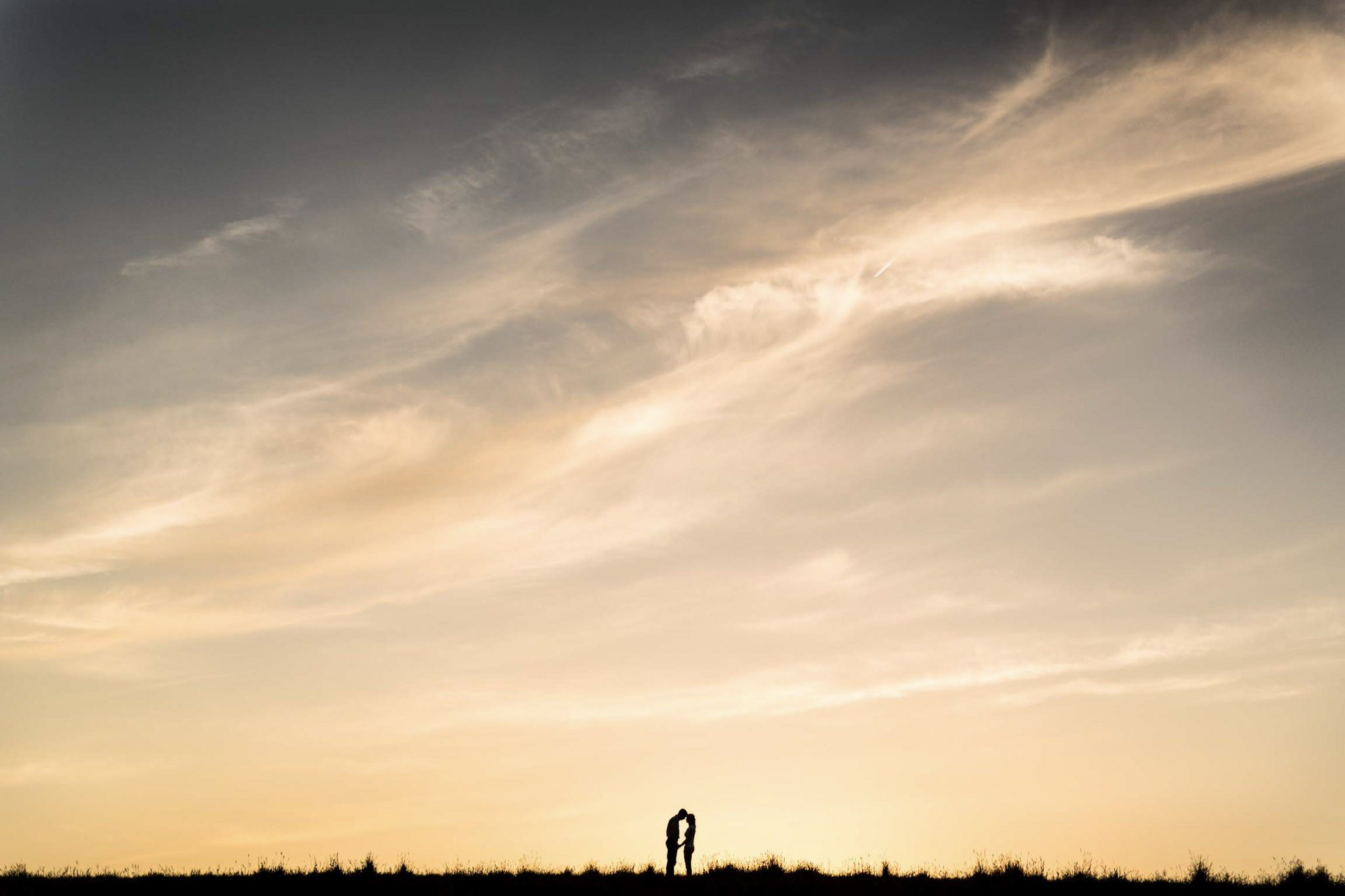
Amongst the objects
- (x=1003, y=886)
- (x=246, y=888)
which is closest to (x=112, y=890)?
(x=246, y=888)

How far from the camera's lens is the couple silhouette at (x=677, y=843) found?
28.1m

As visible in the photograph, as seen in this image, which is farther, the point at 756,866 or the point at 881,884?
the point at 756,866

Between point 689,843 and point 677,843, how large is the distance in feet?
0.96

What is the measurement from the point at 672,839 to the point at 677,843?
15 cm

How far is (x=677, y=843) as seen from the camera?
28.2 meters

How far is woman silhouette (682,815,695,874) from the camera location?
28.1 m

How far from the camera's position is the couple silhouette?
28.1m

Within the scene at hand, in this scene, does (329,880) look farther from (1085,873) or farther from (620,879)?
(1085,873)

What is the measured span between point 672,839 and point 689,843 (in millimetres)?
418

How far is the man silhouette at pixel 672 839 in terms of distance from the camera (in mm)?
28094

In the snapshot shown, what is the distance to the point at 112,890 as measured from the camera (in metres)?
25.9

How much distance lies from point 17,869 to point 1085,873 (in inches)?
996

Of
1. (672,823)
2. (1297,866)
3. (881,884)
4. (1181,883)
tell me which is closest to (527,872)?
(672,823)

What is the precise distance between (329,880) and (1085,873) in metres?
18.0
